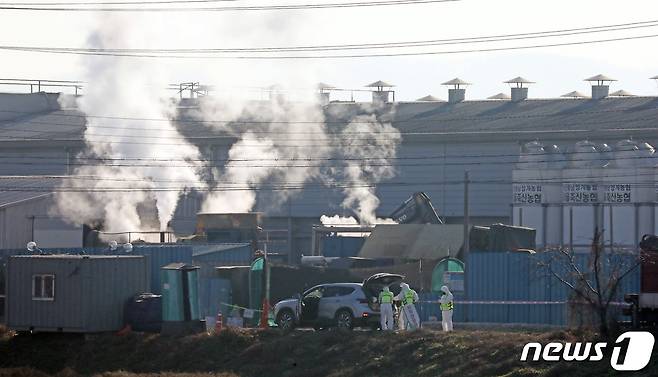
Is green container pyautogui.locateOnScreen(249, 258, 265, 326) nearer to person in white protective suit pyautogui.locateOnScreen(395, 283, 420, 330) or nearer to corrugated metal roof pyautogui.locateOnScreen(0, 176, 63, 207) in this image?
person in white protective suit pyautogui.locateOnScreen(395, 283, 420, 330)

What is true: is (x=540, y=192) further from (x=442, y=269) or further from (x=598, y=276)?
(x=598, y=276)

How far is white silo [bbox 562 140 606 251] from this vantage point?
6062 cm

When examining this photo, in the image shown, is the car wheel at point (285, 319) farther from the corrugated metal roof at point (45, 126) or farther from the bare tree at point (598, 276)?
the corrugated metal roof at point (45, 126)

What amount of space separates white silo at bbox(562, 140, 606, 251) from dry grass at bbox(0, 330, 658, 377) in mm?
24548

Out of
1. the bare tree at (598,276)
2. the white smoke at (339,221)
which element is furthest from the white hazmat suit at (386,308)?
the white smoke at (339,221)

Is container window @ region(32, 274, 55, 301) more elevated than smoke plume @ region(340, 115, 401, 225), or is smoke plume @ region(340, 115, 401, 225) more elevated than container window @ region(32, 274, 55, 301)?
smoke plume @ region(340, 115, 401, 225)

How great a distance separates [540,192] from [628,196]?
5.67 meters

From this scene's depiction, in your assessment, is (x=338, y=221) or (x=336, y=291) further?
(x=338, y=221)

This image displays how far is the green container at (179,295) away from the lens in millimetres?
39000

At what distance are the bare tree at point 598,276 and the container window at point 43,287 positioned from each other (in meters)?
16.2

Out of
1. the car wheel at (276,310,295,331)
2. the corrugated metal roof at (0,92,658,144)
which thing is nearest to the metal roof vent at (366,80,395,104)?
the corrugated metal roof at (0,92,658,144)

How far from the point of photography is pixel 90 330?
130ft

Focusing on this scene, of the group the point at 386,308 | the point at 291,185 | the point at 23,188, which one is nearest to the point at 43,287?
the point at 386,308

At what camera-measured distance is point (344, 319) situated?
129 feet
